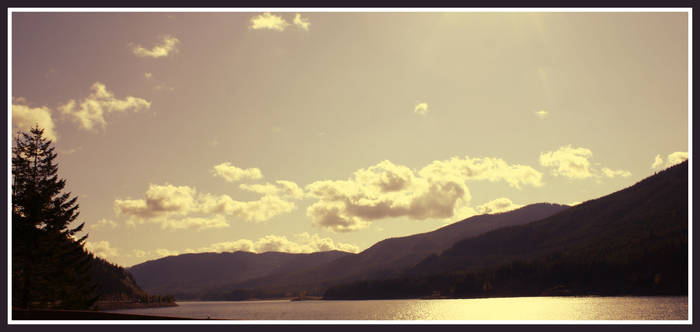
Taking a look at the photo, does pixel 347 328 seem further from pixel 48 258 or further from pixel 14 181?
pixel 14 181

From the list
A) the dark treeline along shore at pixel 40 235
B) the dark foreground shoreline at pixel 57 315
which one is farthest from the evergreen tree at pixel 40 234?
the dark foreground shoreline at pixel 57 315

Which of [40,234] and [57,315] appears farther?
[40,234]

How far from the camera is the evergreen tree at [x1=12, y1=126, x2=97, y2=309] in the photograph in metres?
55.2

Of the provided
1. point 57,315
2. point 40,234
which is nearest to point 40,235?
point 40,234

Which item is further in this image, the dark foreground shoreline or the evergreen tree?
the evergreen tree

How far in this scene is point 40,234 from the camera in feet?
186

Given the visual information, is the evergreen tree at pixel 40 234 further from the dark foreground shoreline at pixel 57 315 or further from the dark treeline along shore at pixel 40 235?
the dark foreground shoreline at pixel 57 315

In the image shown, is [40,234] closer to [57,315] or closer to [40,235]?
[40,235]

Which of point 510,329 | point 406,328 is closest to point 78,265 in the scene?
point 406,328

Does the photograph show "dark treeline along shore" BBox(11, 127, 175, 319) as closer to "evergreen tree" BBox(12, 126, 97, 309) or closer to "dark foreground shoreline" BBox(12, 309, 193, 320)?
"evergreen tree" BBox(12, 126, 97, 309)

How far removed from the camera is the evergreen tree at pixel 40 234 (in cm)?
5519

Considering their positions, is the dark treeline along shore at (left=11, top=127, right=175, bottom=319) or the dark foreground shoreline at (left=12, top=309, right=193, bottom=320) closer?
the dark foreground shoreline at (left=12, top=309, right=193, bottom=320)

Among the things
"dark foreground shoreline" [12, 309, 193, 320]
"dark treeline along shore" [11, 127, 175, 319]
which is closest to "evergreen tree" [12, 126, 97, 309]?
"dark treeline along shore" [11, 127, 175, 319]

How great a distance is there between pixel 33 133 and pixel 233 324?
115 feet
